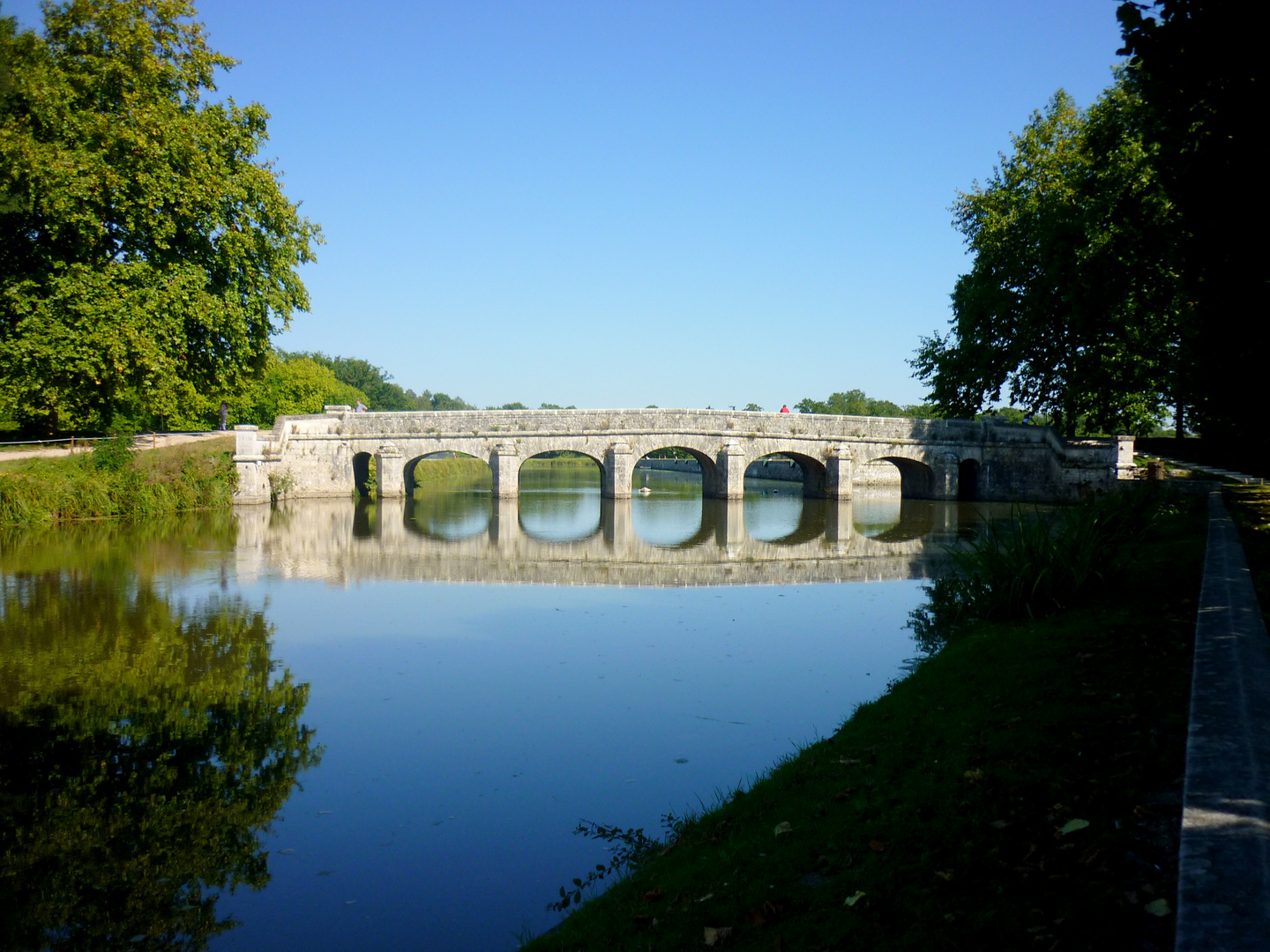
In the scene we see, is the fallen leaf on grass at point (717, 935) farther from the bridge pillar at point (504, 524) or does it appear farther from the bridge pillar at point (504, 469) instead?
the bridge pillar at point (504, 469)

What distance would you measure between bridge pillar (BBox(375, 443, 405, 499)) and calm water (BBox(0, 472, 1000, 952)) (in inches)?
550

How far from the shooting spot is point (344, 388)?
61719 mm

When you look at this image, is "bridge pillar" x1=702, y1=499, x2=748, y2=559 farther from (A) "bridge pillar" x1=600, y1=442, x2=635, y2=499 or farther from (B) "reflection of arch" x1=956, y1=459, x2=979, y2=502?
(B) "reflection of arch" x1=956, y1=459, x2=979, y2=502

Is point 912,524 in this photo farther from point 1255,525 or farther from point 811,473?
point 1255,525

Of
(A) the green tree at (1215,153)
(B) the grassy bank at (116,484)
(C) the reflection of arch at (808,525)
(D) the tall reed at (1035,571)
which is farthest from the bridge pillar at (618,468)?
(A) the green tree at (1215,153)

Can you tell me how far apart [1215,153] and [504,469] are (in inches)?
974

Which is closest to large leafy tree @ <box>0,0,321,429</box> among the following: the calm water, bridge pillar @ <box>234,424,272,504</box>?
bridge pillar @ <box>234,424,272,504</box>

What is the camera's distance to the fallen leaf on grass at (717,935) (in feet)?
10.3

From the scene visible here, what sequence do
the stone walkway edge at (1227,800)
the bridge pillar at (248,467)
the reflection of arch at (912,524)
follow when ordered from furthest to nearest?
the bridge pillar at (248,467)
the reflection of arch at (912,524)
the stone walkway edge at (1227,800)

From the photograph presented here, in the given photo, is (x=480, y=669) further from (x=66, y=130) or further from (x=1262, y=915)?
(x=66, y=130)

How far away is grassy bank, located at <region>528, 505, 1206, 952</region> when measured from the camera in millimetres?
2863

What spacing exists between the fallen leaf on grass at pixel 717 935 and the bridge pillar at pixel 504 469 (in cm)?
2637

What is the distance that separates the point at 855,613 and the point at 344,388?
56358 millimetres

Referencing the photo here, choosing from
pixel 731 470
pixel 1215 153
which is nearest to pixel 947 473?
pixel 731 470
